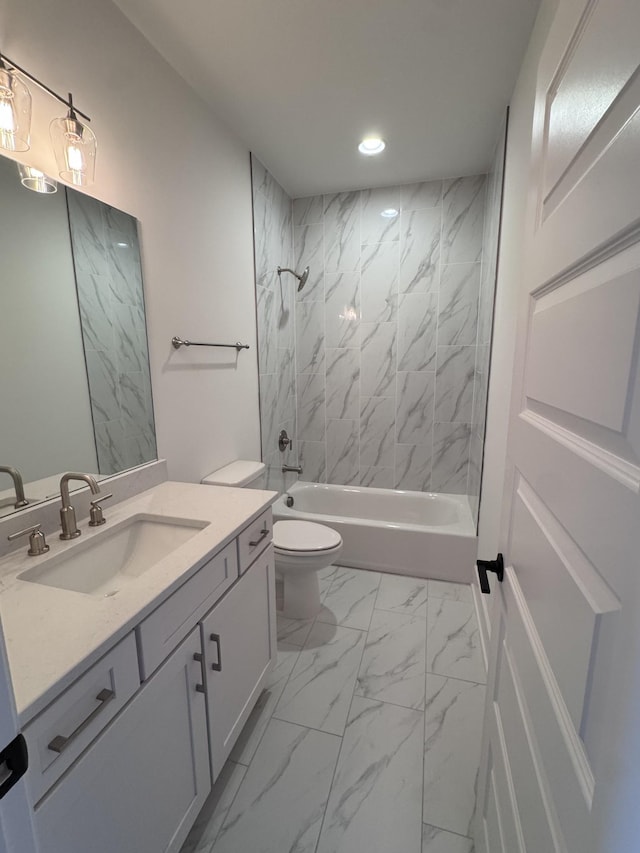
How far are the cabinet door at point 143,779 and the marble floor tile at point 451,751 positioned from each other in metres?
0.75

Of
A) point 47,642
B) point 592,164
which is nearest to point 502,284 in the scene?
point 592,164

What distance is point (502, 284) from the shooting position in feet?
6.33

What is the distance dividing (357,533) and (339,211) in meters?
2.43

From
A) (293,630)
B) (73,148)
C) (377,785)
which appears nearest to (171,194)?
(73,148)

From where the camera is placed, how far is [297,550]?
6.41 ft

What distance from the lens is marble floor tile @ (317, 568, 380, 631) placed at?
209 cm

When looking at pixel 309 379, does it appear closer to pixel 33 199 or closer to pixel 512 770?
pixel 33 199

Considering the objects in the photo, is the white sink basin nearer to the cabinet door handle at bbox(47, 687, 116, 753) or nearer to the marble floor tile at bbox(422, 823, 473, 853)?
the cabinet door handle at bbox(47, 687, 116, 753)

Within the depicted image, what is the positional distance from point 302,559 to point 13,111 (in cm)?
193

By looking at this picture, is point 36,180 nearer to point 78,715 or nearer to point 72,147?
point 72,147

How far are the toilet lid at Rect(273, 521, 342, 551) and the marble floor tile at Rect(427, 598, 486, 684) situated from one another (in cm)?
68

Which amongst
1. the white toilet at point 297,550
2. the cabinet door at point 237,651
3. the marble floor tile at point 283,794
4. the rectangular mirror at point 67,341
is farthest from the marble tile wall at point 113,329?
the marble floor tile at point 283,794

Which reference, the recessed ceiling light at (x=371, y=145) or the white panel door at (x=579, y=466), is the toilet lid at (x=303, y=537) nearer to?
the white panel door at (x=579, y=466)

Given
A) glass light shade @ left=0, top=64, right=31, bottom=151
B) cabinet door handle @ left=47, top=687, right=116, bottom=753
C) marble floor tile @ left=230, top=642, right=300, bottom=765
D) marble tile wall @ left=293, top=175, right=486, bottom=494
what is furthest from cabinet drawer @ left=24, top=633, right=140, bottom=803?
marble tile wall @ left=293, top=175, right=486, bottom=494
